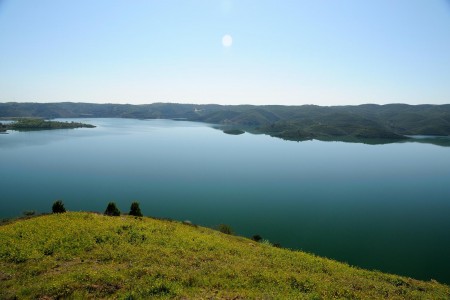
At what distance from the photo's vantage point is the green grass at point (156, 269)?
20.8m

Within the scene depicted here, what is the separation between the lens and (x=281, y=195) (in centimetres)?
8444

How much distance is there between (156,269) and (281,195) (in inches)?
2530

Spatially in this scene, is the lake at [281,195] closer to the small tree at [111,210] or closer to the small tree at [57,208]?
the small tree at [111,210]

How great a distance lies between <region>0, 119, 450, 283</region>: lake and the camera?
5269 centimetres

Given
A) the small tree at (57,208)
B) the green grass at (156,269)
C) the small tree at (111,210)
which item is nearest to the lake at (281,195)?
the green grass at (156,269)

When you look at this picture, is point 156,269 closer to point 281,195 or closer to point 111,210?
point 111,210

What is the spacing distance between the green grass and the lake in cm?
2049

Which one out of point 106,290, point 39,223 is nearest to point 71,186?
point 39,223

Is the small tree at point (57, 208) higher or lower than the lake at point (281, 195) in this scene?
higher

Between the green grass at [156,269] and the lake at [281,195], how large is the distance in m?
20.5

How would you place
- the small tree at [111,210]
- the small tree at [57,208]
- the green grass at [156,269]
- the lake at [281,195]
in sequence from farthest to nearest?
the lake at [281,195] < the small tree at [111,210] < the small tree at [57,208] < the green grass at [156,269]

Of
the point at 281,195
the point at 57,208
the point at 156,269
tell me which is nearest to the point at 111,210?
the point at 57,208

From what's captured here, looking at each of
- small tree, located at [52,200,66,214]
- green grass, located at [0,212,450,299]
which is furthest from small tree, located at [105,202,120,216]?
green grass, located at [0,212,450,299]

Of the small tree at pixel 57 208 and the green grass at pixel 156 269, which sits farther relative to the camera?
the small tree at pixel 57 208
